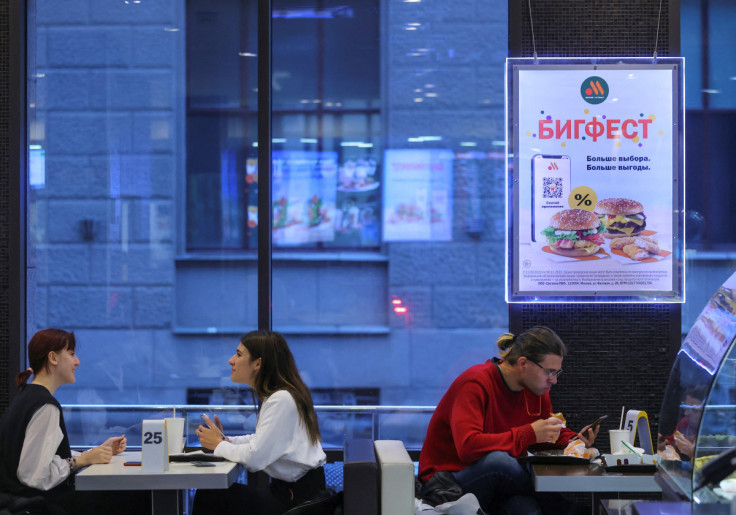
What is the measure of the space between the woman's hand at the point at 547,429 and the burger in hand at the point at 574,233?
1.37 meters

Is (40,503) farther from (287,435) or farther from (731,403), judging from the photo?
(731,403)

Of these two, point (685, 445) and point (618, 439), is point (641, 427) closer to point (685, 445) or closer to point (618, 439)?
point (618, 439)

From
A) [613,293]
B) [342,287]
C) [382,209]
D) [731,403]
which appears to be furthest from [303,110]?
[731,403]

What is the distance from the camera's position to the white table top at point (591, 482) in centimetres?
335

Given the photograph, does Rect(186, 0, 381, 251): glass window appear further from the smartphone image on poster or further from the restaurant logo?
the restaurant logo

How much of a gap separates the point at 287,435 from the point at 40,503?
3.31 ft

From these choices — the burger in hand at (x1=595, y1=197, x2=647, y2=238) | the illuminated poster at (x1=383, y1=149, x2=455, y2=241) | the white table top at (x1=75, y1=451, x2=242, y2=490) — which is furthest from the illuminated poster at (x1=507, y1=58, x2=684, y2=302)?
the white table top at (x1=75, y1=451, x2=242, y2=490)

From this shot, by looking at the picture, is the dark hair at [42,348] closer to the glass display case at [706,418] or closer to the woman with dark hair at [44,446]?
the woman with dark hair at [44,446]

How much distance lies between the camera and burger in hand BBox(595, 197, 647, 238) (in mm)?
4805

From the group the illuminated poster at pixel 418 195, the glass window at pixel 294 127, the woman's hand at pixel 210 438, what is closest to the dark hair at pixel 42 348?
the woman's hand at pixel 210 438

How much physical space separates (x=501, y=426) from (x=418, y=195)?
74.7 inches

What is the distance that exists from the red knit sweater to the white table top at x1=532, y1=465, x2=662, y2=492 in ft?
1.11

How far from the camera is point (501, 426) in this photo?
395 centimetres

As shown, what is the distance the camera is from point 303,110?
5.43 metres
